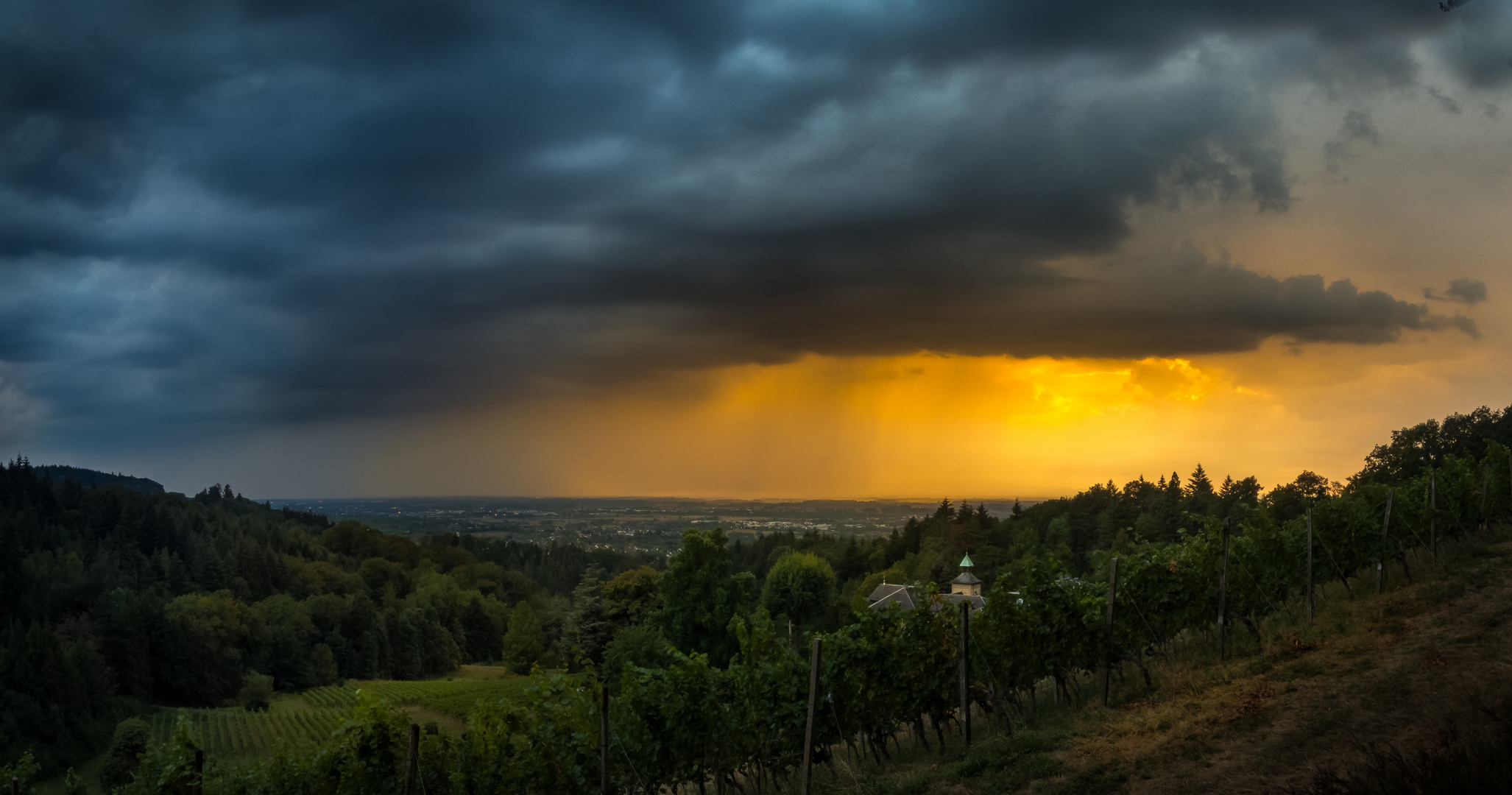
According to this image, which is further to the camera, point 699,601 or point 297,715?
point 297,715

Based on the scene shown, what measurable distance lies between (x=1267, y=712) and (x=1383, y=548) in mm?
10634

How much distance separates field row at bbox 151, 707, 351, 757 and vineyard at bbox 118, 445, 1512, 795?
162 ft

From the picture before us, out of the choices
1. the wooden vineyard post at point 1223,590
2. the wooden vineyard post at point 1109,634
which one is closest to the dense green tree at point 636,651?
the wooden vineyard post at point 1109,634

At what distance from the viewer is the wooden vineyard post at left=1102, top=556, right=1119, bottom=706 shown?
12812mm

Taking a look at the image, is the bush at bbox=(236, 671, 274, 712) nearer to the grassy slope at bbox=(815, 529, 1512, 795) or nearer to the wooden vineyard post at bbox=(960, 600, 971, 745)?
the wooden vineyard post at bbox=(960, 600, 971, 745)

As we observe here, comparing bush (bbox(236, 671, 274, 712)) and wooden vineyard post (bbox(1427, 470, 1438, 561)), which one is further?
bush (bbox(236, 671, 274, 712))

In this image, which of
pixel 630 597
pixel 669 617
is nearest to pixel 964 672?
pixel 669 617

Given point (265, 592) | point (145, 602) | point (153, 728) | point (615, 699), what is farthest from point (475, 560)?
A: point (615, 699)

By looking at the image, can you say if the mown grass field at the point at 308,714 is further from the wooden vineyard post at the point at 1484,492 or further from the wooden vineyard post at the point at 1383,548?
the wooden vineyard post at the point at 1484,492

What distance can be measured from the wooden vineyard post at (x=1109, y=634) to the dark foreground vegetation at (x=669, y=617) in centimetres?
44

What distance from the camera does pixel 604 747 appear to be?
427 inches

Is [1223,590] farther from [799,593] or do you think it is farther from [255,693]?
[255,693]

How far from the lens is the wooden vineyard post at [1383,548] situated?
15852 millimetres

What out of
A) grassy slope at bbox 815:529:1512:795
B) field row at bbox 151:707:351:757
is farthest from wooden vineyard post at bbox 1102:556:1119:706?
field row at bbox 151:707:351:757
